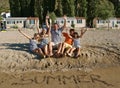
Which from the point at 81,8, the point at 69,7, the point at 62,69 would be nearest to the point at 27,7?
the point at 69,7

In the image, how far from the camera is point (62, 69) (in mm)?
11398

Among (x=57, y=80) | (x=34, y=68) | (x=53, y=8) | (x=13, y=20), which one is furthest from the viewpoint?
(x=53, y=8)

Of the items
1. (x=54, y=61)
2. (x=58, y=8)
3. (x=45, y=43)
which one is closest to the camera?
(x=54, y=61)

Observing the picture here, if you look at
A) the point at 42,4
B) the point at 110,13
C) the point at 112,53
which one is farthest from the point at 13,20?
the point at 112,53

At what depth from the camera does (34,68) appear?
11602 mm

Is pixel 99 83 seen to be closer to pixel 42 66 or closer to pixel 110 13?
pixel 42 66

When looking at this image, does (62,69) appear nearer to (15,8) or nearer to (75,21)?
(75,21)

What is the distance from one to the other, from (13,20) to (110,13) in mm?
21222

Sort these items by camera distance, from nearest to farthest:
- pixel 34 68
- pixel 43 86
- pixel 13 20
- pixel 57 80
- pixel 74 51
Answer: pixel 43 86
pixel 57 80
pixel 34 68
pixel 74 51
pixel 13 20

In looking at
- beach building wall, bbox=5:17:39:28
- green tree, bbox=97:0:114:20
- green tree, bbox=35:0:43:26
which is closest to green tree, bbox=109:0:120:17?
green tree, bbox=97:0:114:20

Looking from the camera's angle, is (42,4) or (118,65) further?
(42,4)

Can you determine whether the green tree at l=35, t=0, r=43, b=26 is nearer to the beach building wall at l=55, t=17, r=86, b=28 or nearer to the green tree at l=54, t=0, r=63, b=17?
the green tree at l=54, t=0, r=63, b=17

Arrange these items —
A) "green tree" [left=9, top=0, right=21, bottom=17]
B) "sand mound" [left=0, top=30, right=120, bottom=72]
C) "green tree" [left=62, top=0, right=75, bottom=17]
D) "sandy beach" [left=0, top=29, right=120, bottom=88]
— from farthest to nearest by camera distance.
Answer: "green tree" [left=9, top=0, right=21, bottom=17], "green tree" [left=62, top=0, right=75, bottom=17], "sand mound" [left=0, top=30, right=120, bottom=72], "sandy beach" [left=0, top=29, right=120, bottom=88]

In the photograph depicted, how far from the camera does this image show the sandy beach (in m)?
9.43
